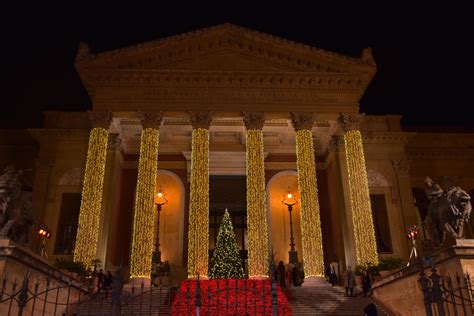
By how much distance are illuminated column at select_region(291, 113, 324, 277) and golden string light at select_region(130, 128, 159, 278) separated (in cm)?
722

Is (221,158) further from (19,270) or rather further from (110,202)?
(19,270)

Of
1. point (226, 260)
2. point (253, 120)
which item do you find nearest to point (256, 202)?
point (226, 260)

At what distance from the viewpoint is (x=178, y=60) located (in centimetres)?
2467

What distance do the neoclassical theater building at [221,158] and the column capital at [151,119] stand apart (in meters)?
0.06

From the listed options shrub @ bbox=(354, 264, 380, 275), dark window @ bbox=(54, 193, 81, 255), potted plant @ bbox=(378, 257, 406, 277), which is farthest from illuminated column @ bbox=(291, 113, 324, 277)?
dark window @ bbox=(54, 193, 81, 255)

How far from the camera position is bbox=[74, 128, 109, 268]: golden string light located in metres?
21.3

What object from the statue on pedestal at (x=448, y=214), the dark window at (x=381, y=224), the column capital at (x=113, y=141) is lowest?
the statue on pedestal at (x=448, y=214)

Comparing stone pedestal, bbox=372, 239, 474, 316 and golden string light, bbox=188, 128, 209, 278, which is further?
golden string light, bbox=188, 128, 209, 278

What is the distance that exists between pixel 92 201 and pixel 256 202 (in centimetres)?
784

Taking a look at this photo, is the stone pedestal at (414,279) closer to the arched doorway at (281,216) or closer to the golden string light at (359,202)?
the golden string light at (359,202)

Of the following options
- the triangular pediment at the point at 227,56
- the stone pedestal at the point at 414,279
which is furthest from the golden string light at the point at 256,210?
the stone pedestal at the point at 414,279

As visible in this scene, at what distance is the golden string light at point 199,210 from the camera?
2162cm

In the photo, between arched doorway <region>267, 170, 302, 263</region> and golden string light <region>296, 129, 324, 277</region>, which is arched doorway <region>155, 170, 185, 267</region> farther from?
golden string light <region>296, 129, 324, 277</region>

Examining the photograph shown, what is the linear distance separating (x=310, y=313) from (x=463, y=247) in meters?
7.39
